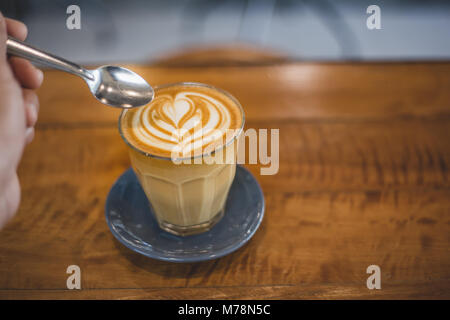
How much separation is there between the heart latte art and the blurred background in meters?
1.73

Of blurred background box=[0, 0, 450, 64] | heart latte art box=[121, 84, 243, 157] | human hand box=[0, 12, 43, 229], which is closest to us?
human hand box=[0, 12, 43, 229]

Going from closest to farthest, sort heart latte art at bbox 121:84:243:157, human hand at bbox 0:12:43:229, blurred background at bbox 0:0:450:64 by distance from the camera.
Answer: human hand at bbox 0:12:43:229 → heart latte art at bbox 121:84:243:157 → blurred background at bbox 0:0:450:64

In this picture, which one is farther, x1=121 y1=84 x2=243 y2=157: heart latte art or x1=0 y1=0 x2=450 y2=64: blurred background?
x1=0 y1=0 x2=450 y2=64: blurred background

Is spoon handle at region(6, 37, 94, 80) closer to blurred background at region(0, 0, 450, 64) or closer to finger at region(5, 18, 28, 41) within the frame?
finger at region(5, 18, 28, 41)

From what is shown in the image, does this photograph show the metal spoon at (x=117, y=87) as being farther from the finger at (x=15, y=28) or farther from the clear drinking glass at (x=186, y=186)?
the finger at (x=15, y=28)

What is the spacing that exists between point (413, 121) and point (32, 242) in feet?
2.58

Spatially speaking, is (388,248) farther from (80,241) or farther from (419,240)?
(80,241)

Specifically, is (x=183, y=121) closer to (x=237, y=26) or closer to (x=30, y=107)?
(x=30, y=107)

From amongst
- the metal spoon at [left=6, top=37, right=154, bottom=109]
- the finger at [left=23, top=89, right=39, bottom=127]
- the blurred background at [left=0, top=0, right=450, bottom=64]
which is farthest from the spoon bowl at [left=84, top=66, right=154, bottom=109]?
the blurred background at [left=0, top=0, right=450, bottom=64]

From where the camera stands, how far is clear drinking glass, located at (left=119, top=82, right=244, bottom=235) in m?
0.59

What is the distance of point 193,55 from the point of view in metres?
1.08

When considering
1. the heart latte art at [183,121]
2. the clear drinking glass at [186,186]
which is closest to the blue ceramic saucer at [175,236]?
the clear drinking glass at [186,186]

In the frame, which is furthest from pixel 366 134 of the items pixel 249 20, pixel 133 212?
pixel 249 20

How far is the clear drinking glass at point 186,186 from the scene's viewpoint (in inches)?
23.2
